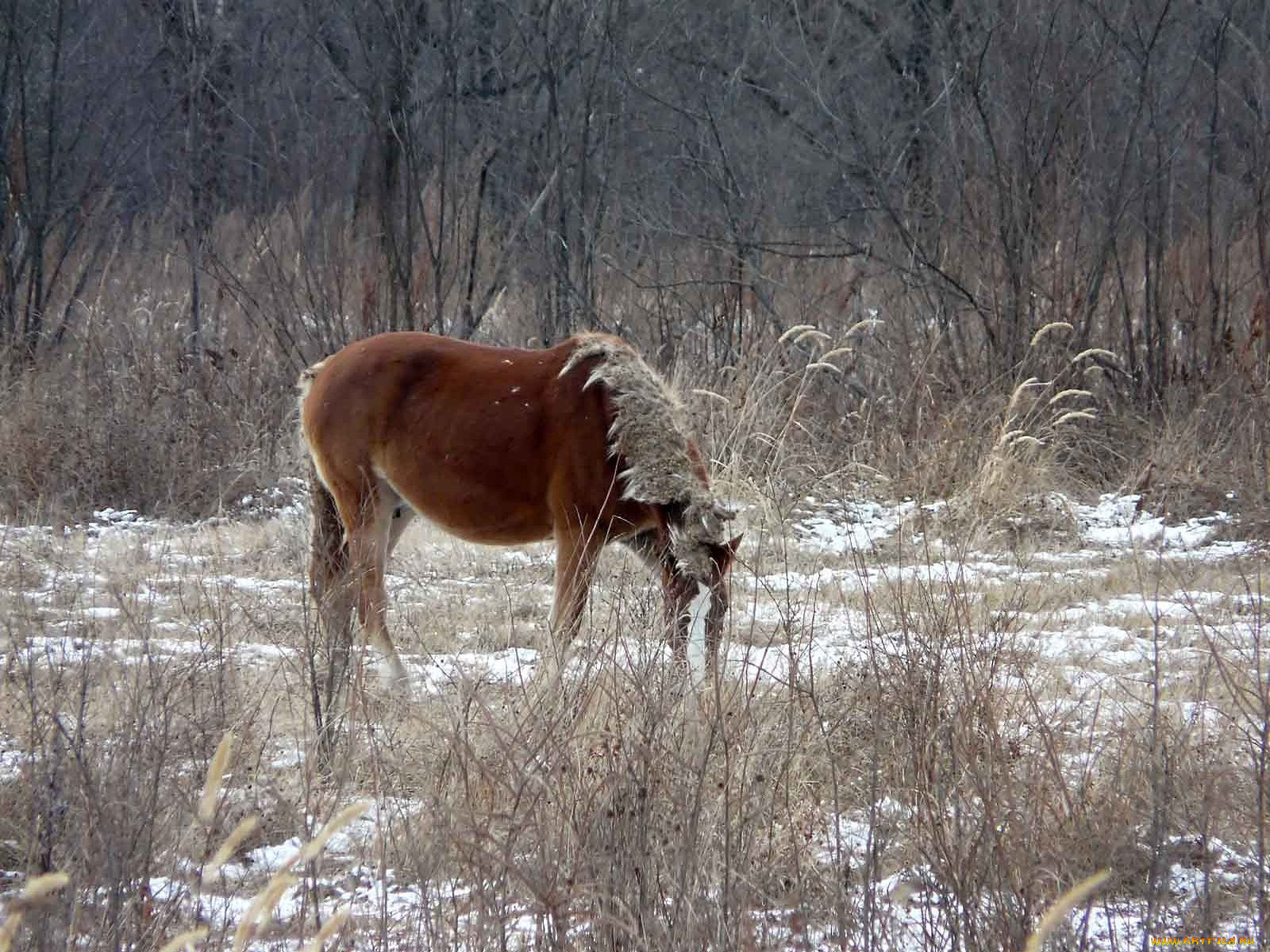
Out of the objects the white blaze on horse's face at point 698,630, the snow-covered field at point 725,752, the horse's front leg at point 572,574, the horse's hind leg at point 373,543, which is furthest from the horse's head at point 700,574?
the horse's hind leg at point 373,543

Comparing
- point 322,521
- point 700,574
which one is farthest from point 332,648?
point 322,521

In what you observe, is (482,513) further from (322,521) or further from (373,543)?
(322,521)

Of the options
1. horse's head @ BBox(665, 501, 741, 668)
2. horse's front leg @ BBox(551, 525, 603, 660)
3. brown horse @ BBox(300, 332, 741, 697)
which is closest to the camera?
horse's head @ BBox(665, 501, 741, 668)

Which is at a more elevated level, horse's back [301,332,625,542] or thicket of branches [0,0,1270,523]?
thicket of branches [0,0,1270,523]

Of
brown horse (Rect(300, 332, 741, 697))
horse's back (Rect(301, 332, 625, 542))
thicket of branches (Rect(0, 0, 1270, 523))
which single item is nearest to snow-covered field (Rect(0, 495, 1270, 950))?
brown horse (Rect(300, 332, 741, 697))

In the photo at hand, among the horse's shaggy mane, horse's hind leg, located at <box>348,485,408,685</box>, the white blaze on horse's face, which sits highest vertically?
the horse's shaggy mane

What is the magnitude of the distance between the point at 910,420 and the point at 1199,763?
20.2 ft

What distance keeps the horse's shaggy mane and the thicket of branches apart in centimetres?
418

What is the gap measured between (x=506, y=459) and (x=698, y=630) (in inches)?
65.9

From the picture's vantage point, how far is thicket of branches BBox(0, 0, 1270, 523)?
33.0 ft

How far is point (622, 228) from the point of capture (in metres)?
12.7

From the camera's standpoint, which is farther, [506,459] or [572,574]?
[506,459]

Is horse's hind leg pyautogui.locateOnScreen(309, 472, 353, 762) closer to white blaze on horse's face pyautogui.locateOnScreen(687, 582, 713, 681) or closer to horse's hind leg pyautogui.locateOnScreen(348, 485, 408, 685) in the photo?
horse's hind leg pyautogui.locateOnScreen(348, 485, 408, 685)

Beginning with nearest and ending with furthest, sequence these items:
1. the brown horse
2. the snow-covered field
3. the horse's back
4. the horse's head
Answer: the snow-covered field → the horse's head → the brown horse → the horse's back
